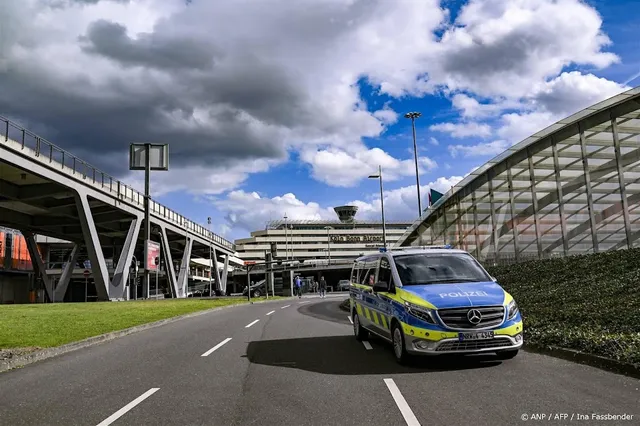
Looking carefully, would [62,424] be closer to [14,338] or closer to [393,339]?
[393,339]

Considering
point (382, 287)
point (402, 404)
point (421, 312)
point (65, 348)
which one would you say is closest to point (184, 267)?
point (65, 348)

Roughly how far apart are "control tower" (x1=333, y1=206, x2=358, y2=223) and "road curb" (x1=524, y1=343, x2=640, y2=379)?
154 metres

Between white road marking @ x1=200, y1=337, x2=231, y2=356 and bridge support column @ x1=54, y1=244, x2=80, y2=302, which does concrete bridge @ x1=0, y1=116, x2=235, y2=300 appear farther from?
white road marking @ x1=200, y1=337, x2=231, y2=356

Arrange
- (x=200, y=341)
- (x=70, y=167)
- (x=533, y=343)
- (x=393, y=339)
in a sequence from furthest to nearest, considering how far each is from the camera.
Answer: (x=70, y=167), (x=200, y=341), (x=533, y=343), (x=393, y=339)

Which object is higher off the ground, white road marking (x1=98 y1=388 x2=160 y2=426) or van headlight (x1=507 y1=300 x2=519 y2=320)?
van headlight (x1=507 y1=300 x2=519 y2=320)

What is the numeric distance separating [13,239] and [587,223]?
60.7 m

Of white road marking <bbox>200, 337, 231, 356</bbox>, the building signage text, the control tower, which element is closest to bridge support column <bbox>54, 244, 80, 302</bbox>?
white road marking <bbox>200, 337, 231, 356</bbox>

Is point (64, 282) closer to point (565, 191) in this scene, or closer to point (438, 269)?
point (565, 191)

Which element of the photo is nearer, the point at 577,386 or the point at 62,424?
the point at 62,424

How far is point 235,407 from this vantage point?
573 cm

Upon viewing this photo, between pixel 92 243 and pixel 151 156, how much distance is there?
8.17m

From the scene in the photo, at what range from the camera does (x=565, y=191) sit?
21.9 metres

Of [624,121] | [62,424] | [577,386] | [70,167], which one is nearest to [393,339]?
[577,386]

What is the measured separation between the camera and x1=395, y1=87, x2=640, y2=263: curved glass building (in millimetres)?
19562
